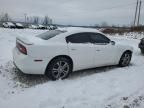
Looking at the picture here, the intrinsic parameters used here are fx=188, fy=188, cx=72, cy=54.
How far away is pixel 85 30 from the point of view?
6289mm

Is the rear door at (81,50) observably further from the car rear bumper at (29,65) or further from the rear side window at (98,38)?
the car rear bumper at (29,65)

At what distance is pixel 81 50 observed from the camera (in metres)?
5.83

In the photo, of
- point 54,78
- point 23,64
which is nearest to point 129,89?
point 54,78

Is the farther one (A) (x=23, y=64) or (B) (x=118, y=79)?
(B) (x=118, y=79)

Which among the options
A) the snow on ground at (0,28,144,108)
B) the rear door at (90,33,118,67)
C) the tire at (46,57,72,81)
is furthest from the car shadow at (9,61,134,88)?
the rear door at (90,33,118,67)

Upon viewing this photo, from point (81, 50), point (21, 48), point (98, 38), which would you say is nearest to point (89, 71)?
point (81, 50)

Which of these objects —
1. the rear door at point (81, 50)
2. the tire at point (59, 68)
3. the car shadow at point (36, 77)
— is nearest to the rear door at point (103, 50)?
the rear door at point (81, 50)

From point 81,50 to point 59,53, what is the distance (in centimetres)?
79

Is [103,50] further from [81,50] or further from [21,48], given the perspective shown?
[21,48]

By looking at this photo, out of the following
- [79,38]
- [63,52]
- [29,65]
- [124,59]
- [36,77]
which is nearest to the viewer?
[29,65]

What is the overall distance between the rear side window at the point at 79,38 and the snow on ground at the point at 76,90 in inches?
43.5

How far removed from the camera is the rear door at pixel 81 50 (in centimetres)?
570

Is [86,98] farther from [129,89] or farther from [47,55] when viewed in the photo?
[47,55]

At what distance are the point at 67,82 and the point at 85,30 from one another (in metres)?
1.92
